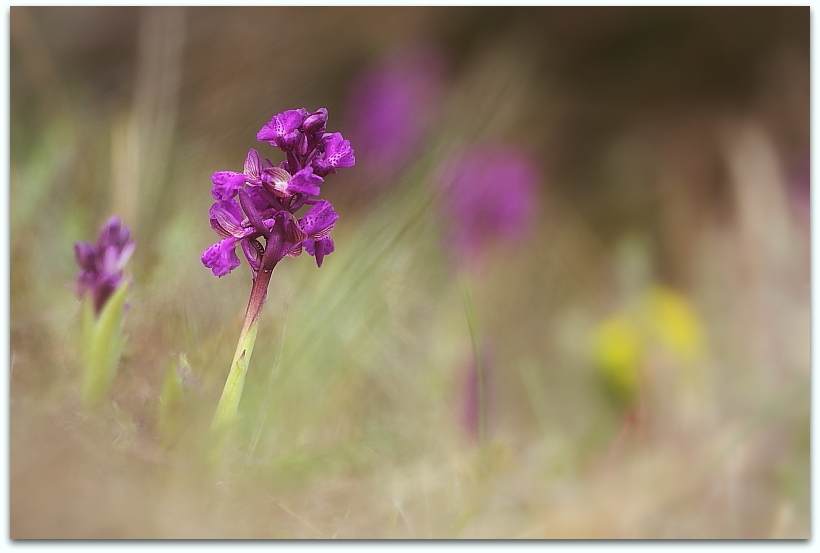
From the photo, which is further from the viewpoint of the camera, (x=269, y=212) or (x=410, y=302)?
(x=410, y=302)

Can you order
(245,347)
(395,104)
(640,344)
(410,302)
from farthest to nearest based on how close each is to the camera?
(640,344)
(395,104)
(410,302)
(245,347)

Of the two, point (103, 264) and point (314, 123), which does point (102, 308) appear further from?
point (314, 123)

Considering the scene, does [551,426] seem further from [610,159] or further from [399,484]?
[610,159]

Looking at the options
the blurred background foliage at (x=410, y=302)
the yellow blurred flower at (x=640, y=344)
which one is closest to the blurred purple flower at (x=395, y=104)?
the blurred background foliage at (x=410, y=302)

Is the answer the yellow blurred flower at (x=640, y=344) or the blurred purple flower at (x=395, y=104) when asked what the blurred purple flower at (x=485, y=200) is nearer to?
the blurred purple flower at (x=395, y=104)

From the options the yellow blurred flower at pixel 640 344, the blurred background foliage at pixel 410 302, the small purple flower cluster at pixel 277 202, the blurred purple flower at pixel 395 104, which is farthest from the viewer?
the yellow blurred flower at pixel 640 344

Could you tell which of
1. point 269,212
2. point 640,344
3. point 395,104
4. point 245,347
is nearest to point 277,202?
point 269,212

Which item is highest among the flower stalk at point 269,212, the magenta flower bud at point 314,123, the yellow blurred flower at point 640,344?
the magenta flower bud at point 314,123
